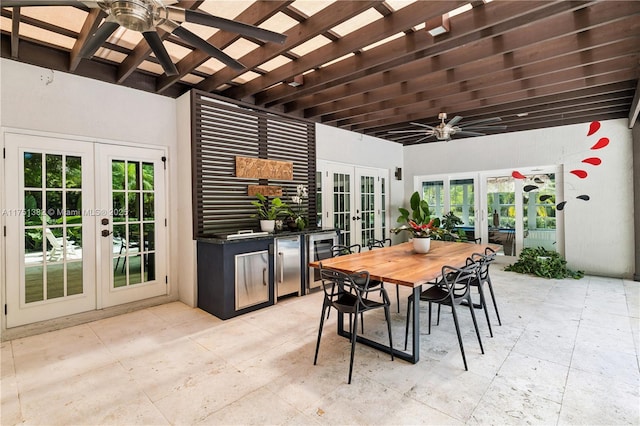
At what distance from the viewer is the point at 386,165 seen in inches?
279

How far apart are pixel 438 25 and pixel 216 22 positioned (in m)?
1.80

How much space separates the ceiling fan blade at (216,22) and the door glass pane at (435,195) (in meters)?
6.12

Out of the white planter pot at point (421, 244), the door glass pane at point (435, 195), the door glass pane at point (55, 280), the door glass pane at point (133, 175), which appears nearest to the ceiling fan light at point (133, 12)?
the door glass pane at point (133, 175)

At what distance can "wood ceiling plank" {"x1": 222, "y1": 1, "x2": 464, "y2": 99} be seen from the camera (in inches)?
93.3

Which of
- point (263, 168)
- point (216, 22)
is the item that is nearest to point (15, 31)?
point (216, 22)

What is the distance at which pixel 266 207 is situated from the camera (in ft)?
15.2

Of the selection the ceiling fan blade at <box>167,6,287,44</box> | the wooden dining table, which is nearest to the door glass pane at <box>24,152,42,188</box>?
the ceiling fan blade at <box>167,6,287,44</box>

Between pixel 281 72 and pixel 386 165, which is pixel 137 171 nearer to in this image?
pixel 281 72

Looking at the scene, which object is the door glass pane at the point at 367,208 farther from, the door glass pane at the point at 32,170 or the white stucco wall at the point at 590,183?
the door glass pane at the point at 32,170

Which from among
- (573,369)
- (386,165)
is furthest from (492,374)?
(386,165)

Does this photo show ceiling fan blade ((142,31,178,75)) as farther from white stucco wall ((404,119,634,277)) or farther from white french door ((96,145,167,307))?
white stucco wall ((404,119,634,277))

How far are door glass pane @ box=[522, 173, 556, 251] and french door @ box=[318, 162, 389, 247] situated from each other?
9.05 feet

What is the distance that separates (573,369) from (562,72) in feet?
10.4

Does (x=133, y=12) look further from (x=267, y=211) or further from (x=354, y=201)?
(x=354, y=201)
